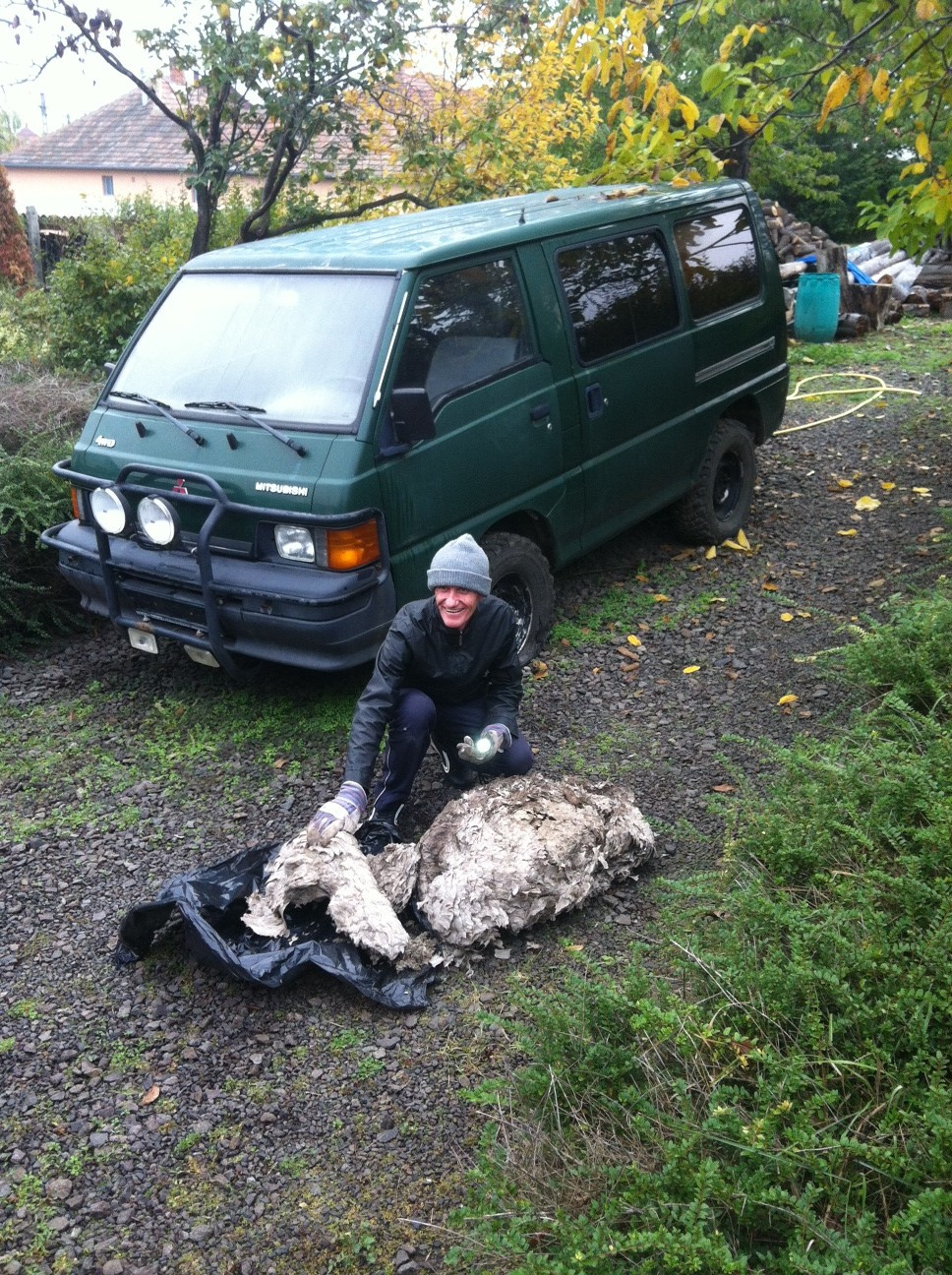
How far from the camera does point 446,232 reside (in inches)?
213

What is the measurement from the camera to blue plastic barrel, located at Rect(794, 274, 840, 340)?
1283 centimetres

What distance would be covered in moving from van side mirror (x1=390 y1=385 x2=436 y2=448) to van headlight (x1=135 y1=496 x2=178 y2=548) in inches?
42.2

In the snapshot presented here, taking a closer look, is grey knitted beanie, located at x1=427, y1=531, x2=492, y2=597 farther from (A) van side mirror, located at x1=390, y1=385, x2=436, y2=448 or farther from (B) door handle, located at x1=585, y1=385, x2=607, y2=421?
(B) door handle, located at x1=585, y1=385, x2=607, y2=421

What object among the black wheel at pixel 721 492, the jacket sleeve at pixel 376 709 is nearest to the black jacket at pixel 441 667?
the jacket sleeve at pixel 376 709

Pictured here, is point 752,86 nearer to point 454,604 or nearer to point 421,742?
point 454,604

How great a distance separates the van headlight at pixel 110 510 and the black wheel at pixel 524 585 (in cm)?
167

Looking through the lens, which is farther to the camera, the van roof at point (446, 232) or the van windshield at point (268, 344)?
the van roof at point (446, 232)

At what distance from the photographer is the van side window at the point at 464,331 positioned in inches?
196

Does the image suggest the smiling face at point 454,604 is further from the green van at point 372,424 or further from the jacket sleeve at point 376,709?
A: the green van at point 372,424

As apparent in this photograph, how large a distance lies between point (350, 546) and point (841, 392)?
7.65 metres

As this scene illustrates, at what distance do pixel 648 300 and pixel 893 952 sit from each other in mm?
4431

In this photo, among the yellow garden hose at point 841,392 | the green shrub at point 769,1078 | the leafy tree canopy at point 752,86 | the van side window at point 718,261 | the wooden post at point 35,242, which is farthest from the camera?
the wooden post at point 35,242

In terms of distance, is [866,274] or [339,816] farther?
[866,274]

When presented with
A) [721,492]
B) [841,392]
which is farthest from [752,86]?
[841,392]
